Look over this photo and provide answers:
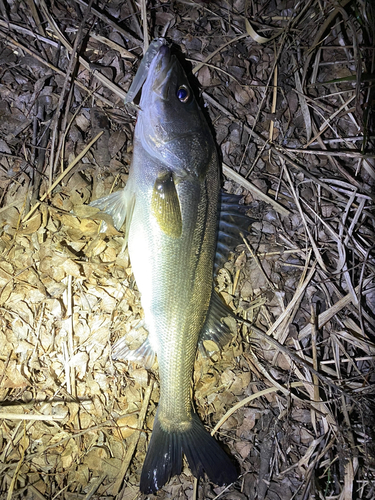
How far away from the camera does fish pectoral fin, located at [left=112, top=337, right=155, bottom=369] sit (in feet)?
8.14

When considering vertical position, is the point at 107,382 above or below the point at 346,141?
below

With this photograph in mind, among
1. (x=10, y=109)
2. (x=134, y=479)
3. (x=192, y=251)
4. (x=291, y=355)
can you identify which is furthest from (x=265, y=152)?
(x=134, y=479)

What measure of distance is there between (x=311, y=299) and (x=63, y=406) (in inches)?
87.7

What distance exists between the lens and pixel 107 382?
2.59 meters

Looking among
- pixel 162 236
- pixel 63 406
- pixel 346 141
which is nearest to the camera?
pixel 162 236

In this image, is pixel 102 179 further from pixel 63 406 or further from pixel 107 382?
pixel 63 406

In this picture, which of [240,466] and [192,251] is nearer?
[192,251]

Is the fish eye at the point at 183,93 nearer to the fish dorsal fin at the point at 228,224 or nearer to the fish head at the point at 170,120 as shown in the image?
the fish head at the point at 170,120

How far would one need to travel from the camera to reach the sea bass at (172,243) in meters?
2.25

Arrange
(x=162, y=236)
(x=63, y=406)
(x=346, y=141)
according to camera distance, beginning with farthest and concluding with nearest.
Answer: (x=346, y=141), (x=63, y=406), (x=162, y=236)

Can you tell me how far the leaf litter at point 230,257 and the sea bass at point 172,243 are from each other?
0.22 metres

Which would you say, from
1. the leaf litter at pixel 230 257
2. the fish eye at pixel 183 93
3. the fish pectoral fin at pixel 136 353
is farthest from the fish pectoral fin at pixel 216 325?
the fish eye at pixel 183 93

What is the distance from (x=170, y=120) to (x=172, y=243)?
88cm

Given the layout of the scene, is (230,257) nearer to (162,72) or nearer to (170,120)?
(170,120)
